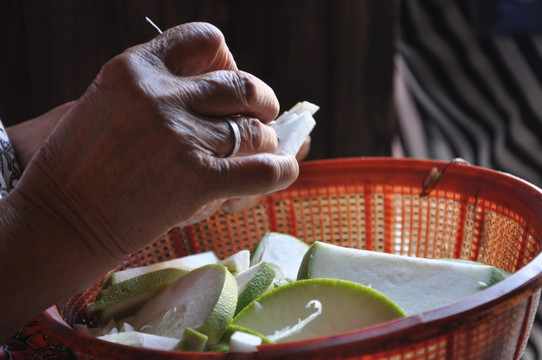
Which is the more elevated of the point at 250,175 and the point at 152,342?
the point at 250,175

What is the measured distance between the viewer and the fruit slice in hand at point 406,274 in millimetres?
799

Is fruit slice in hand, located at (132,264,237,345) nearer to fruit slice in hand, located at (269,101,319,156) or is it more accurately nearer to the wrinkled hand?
the wrinkled hand

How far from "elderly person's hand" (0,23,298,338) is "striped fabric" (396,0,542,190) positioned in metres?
1.77

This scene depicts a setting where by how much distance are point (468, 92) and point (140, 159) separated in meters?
2.09

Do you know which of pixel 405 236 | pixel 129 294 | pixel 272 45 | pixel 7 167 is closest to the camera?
pixel 129 294

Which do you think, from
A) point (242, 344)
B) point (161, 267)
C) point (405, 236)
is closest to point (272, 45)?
point (405, 236)

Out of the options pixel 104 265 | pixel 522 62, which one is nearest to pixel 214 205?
pixel 104 265

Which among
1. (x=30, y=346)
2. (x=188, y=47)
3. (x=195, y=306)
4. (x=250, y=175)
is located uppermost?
(x=188, y=47)

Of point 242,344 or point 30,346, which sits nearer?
point 242,344

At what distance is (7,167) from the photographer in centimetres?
102

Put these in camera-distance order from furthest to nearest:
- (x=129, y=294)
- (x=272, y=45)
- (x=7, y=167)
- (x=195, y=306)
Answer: (x=272, y=45) → (x=7, y=167) → (x=129, y=294) → (x=195, y=306)

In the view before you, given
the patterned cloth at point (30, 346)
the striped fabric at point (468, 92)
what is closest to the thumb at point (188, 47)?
the patterned cloth at point (30, 346)

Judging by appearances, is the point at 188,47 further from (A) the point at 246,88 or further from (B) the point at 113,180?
(B) the point at 113,180

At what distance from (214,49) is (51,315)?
0.43 m
